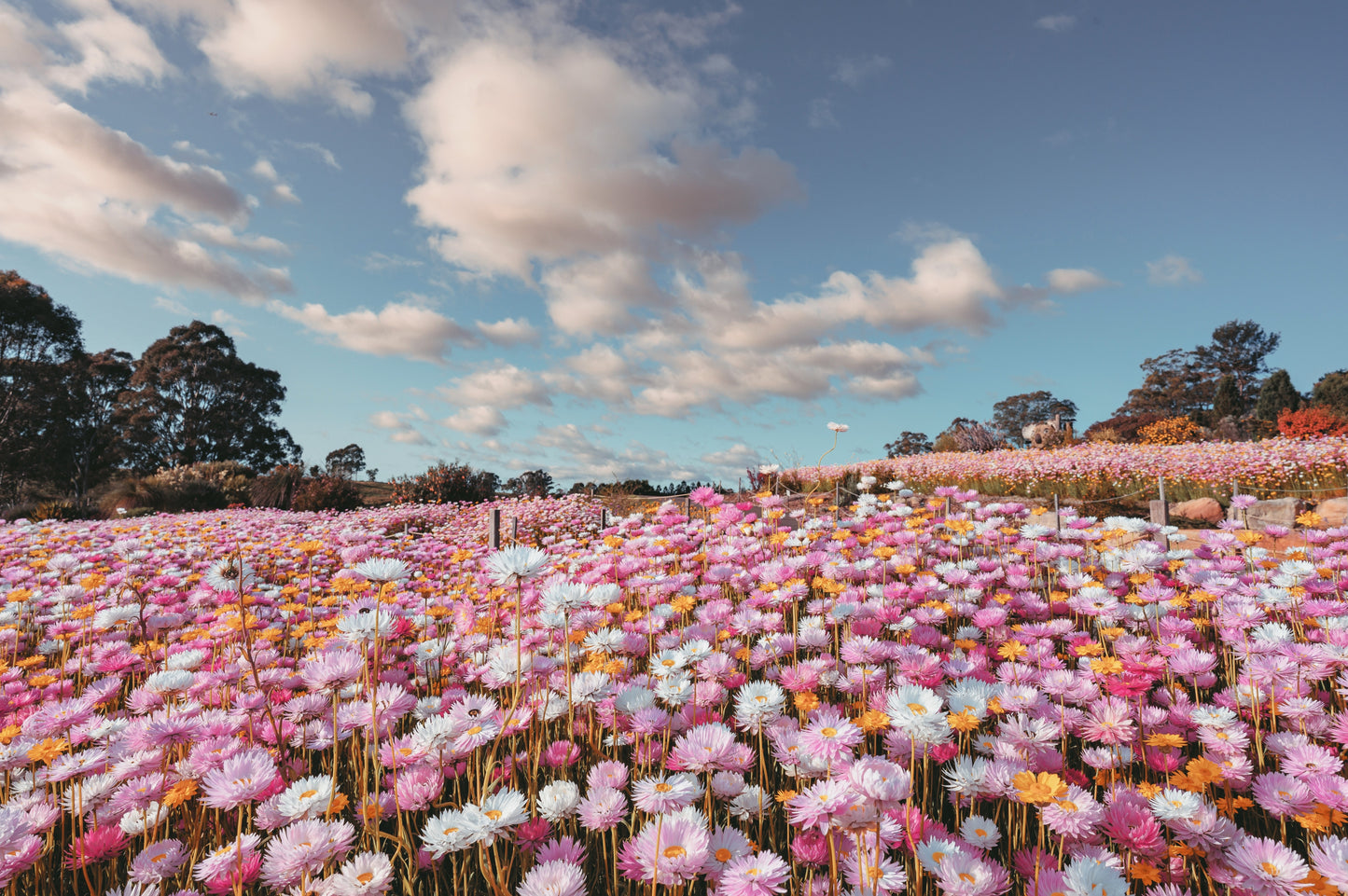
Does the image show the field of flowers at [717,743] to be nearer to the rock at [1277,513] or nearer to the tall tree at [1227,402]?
the rock at [1277,513]

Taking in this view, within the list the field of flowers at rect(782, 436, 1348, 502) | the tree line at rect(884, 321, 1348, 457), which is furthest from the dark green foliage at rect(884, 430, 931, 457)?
the field of flowers at rect(782, 436, 1348, 502)

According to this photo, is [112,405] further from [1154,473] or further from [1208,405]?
[1208,405]

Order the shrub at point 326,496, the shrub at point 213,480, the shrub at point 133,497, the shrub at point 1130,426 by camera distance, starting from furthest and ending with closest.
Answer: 1. the shrub at point 1130,426
2. the shrub at point 213,480
3. the shrub at point 326,496
4. the shrub at point 133,497

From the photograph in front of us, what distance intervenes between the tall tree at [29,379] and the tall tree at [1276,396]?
58.4m

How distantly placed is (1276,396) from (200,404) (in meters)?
59.7

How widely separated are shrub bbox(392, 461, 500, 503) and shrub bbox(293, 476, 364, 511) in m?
1.25

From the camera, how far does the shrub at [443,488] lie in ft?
55.4

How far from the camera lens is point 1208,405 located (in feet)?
147

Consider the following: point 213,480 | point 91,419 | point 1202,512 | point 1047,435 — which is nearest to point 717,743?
point 1202,512

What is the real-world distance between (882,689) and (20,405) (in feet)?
113

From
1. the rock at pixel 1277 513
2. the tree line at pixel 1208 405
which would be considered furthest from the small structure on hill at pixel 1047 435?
the rock at pixel 1277 513

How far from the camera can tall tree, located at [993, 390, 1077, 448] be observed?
5503cm

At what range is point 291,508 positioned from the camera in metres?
16.4

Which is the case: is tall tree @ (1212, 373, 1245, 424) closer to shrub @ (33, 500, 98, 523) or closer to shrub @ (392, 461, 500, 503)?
shrub @ (392, 461, 500, 503)
